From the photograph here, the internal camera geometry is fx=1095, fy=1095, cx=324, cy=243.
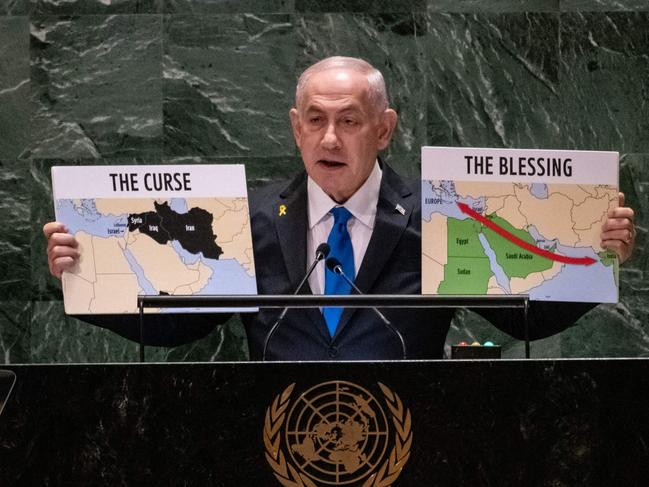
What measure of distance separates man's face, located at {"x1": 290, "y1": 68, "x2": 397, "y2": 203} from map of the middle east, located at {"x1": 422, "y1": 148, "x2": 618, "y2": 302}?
21.5 inches

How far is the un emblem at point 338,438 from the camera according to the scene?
2383mm

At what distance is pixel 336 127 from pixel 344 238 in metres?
0.38

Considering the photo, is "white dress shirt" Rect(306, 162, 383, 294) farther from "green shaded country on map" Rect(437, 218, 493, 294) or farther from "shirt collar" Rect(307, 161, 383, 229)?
"green shaded country on map" Rect(437, 218, 493, 294)

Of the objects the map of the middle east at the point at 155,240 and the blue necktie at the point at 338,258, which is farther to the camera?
the blue necktie at the point at 338,258

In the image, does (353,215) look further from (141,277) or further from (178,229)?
(141,277)

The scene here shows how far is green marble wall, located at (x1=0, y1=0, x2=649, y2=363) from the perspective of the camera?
5098mm

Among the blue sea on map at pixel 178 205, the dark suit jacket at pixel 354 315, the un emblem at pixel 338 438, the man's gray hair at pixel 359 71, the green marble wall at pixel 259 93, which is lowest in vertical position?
the un emblem at pixel 338 438

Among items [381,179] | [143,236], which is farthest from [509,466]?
[381,179]

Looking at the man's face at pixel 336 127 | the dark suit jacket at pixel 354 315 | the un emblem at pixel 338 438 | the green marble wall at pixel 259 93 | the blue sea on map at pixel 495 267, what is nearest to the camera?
the un emblem at pixel 338 438

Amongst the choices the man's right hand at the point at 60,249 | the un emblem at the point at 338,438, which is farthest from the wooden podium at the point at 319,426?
the man's right hand at the point at 60,249

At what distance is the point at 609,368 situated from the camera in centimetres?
245

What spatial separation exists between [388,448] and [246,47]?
3080 mm

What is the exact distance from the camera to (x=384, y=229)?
3736 mm

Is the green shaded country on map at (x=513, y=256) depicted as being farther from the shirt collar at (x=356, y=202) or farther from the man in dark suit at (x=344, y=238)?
the shirt collar at (x=356, y=202)
